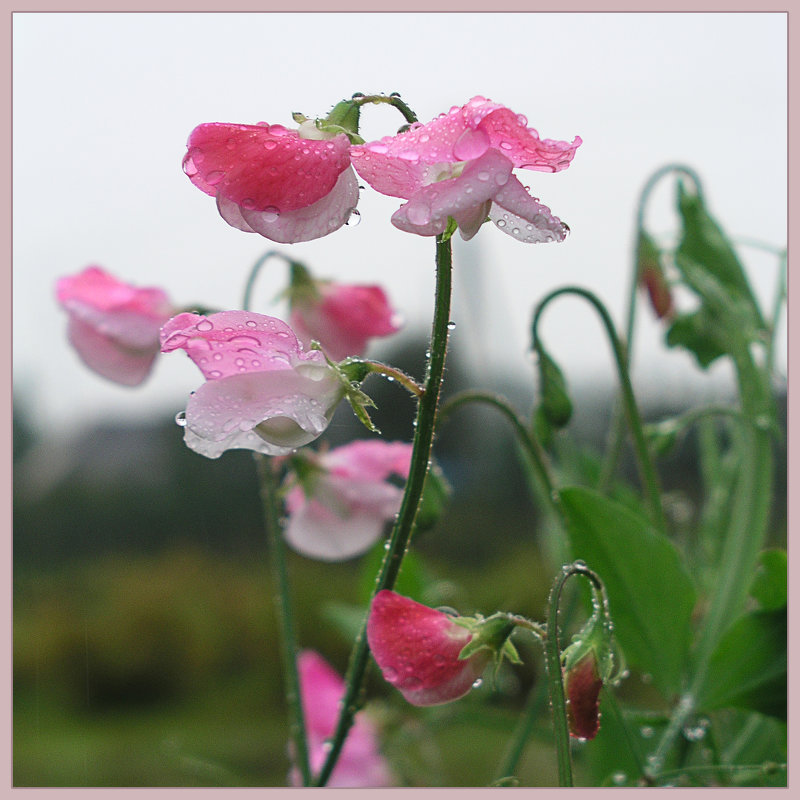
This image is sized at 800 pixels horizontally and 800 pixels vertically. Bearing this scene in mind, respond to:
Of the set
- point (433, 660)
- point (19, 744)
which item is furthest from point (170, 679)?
point (433, 660)

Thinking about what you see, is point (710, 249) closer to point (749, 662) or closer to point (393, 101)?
point (749, 662)

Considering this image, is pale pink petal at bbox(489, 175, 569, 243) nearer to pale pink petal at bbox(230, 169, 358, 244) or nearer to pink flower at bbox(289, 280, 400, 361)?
pale pink petal at bbox(230, 169, 358, 244)

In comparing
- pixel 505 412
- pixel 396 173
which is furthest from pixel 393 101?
pixel 505 412

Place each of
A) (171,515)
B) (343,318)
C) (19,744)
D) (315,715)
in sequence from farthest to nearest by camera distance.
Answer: (19,744)
(171,515)
(315,715)
(343,318)

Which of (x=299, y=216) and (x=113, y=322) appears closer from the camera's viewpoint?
(x=299, y=216)

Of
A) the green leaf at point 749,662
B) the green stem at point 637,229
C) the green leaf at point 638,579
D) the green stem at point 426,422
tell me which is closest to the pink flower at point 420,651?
the green stem at point 426,422

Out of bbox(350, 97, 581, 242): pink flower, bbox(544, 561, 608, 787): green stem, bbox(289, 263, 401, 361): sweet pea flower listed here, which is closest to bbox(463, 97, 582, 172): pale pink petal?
bbox(350, 97, 581, 242): pink flower

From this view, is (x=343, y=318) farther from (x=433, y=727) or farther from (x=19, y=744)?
(x=19, y=744)
